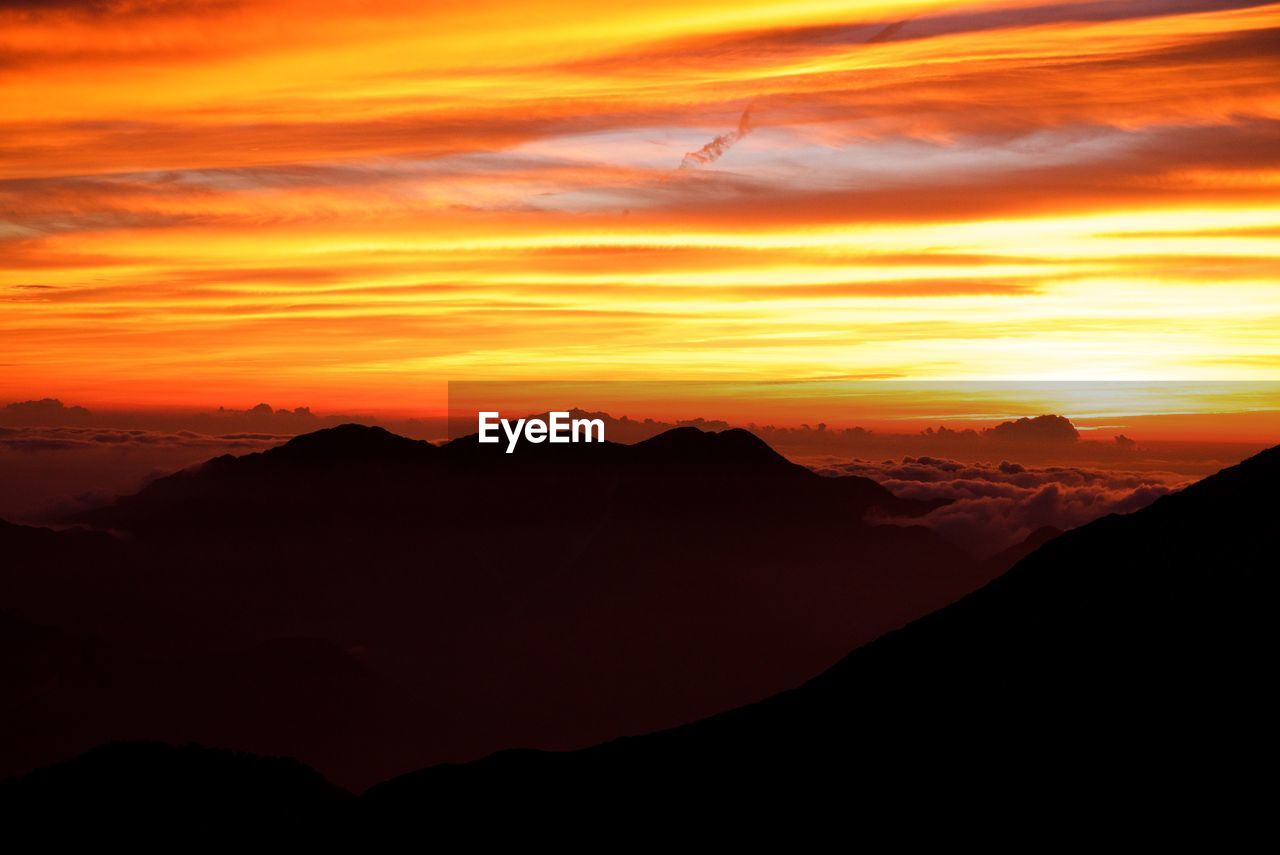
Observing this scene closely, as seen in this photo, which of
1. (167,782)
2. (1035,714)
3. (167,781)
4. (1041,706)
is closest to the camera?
(1035,714)

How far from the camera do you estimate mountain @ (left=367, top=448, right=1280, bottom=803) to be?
4210 inches

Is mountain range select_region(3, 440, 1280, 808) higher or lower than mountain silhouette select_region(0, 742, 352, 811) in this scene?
higher

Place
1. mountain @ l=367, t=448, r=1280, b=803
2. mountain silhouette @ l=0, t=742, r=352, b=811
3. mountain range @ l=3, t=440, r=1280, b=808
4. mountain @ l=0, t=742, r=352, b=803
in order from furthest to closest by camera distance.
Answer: mountain silhouette @ l=0, t=742, r=352, b=811 < mountain @ l=0, t=742, r=352, b=803 < mountain @ l=367, t=448, r=1280, b=803 < mountain range @ l=3, t=440, r=1280, b=808

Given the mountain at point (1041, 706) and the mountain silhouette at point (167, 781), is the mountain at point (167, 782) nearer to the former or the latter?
the mountain silhouette at point (167, 781)

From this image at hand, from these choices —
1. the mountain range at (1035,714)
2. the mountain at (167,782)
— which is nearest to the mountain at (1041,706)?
the mountain range at (1035,714)

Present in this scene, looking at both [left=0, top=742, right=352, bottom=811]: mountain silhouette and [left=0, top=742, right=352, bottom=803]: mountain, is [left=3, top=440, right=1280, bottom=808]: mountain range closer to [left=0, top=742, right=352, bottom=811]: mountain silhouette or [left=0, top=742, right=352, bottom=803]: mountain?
[left=0, top=742, right=352, bottom=811]: mountain silhouette

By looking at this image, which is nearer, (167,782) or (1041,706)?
(1041,706)

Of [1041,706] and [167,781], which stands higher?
[1041,706]

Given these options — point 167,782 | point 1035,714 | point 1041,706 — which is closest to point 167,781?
point 167,782

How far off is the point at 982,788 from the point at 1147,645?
21.9 m

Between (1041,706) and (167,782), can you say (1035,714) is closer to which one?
(1041,706)

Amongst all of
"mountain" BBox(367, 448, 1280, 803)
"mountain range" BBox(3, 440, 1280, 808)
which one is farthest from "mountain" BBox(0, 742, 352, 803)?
"mountain" BBox(367, 448, 1280, 803)

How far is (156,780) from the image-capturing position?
184 meters

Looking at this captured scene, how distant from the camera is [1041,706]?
4801 inches
